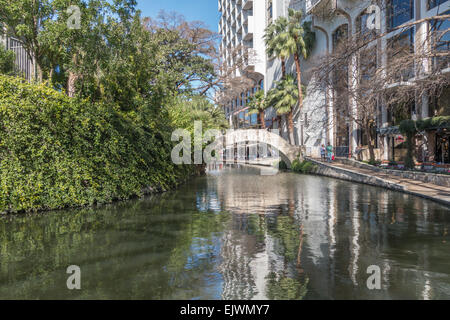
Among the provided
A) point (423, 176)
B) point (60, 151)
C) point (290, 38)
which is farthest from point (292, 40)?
point (60, 151)

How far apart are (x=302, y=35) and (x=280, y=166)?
46.1ft

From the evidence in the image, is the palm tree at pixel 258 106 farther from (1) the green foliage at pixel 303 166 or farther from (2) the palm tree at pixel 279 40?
(1) the green foliage at pixel 303 166

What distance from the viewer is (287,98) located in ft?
116

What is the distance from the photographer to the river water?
466cm

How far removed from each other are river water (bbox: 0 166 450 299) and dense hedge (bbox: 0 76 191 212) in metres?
0.75

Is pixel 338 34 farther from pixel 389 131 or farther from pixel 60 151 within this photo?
pixel 60 151

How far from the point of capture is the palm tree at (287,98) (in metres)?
35.3

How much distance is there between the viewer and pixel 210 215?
10.3 m

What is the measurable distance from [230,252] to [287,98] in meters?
30.5

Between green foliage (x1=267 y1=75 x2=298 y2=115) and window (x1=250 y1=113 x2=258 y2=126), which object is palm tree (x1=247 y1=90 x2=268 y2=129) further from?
window (x1=250 y1=113 x2=258 y2=126)

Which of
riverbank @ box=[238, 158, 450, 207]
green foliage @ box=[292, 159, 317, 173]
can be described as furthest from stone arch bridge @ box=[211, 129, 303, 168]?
riverbank @ box=[238, 158, 450, 207]

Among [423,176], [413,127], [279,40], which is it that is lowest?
[423,176]

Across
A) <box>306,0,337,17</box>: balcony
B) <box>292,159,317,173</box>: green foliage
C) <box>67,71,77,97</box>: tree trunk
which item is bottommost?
<box>292,159,317,173</box>: green foliage

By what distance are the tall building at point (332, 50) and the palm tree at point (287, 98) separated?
4.63 ft
